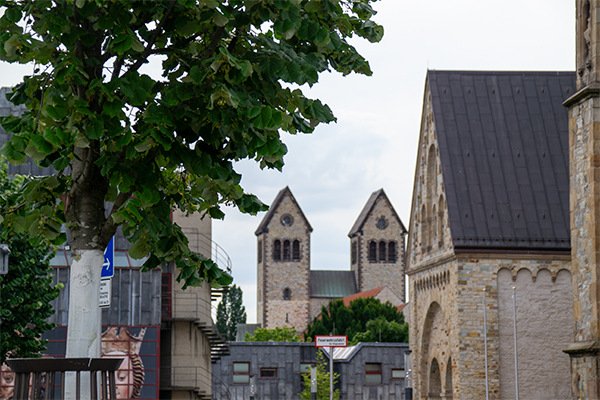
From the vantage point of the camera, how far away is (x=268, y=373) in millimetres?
61375

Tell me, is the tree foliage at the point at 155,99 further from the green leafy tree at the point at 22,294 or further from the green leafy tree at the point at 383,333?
the green leafy tree at the point at 383,333

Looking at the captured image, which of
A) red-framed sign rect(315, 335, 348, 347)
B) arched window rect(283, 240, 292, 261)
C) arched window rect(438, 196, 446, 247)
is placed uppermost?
arched window rect(283, 240, 292, 261)

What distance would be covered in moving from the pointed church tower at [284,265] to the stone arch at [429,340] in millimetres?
64381

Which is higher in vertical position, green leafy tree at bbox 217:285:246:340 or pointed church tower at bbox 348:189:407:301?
pointed church tower at bbox 348:189:407:301

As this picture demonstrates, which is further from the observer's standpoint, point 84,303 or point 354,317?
point 354,317

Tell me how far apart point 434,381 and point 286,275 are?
66.4 m

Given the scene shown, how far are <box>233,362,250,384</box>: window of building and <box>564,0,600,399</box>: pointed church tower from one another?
138 feet

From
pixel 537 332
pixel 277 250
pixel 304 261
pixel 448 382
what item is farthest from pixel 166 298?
pixel 304 261

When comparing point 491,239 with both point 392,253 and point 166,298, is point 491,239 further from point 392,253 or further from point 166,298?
point 392,253

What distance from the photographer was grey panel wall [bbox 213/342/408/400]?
6025 cm

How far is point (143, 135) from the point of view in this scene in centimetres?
658

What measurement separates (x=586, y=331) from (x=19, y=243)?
43.5 feet

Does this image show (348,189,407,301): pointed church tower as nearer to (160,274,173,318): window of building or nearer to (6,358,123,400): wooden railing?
(160,274,173,318): window of building

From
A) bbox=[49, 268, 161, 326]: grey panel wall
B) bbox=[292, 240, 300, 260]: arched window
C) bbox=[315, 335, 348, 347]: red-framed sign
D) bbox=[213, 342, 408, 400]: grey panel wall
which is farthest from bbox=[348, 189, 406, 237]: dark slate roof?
bbox=[315, 335, 348, 347]: red-framed sign
